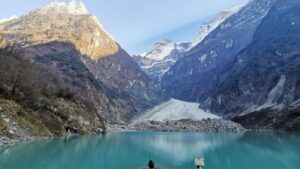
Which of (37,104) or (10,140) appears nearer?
(10,140)

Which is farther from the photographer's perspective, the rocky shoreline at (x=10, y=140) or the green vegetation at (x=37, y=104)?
the green vegetation at (x=37, y=104)

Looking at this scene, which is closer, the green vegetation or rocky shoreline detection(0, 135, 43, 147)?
rocky shoreline detection(0, 135, 43, 147)

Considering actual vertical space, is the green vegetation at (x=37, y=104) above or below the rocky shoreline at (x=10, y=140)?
above

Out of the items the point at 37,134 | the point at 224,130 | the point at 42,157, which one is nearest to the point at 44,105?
the point at 37,134

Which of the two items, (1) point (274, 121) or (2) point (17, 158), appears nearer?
(2) point (17, 158)

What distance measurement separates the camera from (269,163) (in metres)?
50.5

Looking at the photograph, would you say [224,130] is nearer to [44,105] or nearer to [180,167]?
[44,105]

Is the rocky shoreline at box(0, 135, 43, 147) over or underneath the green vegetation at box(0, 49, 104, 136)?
underneath

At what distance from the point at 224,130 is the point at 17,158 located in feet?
463

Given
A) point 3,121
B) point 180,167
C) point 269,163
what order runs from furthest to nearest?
point 3,121 → point 269,163 → point 180,167

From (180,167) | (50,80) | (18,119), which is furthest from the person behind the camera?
(50,80)

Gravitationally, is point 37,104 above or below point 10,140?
above

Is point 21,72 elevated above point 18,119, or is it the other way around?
point 21,72

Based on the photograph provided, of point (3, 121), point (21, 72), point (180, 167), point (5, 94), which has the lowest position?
point (180, 167)
